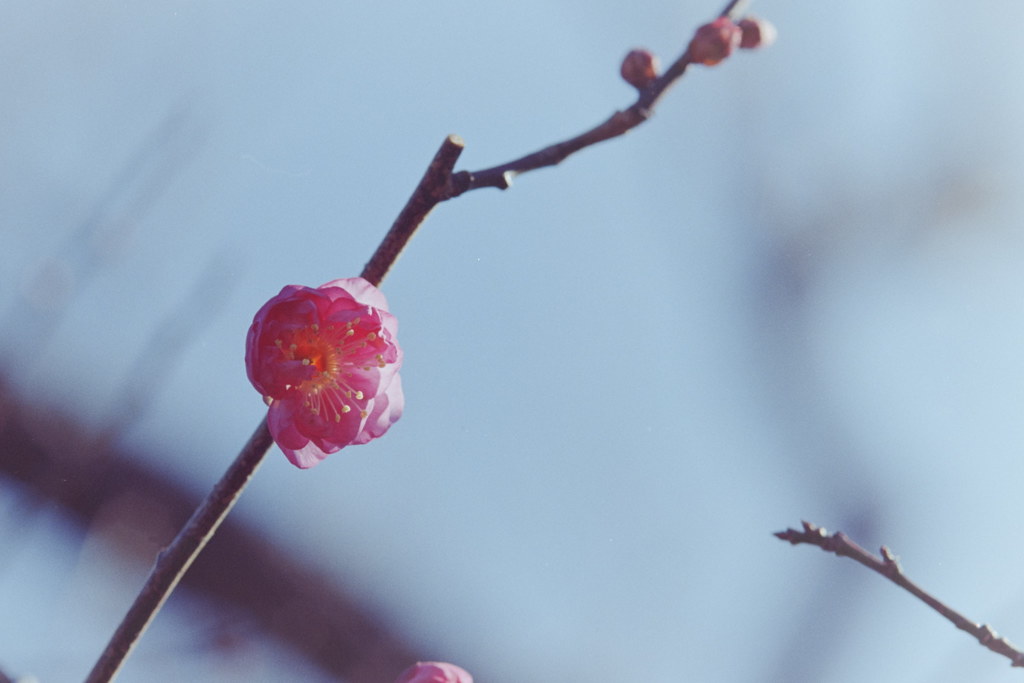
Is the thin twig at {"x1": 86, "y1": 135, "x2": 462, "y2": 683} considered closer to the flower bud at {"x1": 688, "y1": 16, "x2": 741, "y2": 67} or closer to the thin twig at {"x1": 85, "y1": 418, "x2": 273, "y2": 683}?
the thin twig at {"x1": 85, "y1": 418, "x2": 273, "y2": 683}

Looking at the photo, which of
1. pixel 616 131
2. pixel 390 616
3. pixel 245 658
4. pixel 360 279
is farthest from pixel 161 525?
pixel 616 131

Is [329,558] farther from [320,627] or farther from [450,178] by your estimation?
[450,178]

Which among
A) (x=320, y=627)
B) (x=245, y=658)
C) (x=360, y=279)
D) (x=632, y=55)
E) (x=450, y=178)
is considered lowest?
(x=245, y=658)

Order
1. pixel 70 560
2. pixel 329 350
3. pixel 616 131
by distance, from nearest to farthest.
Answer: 1. pixel 616 131
2. pixel 329 350
3. pixel 70 560

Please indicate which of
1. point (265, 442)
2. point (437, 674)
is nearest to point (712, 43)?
point (265, 442)

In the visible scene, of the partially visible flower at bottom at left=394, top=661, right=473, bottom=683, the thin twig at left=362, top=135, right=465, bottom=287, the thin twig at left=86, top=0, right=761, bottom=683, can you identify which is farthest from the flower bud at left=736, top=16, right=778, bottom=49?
the partially visible flower at bottom at left=394, top=661, right=473, bottom=683

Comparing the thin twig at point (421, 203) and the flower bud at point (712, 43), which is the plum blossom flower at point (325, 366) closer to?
the thin twig at point (421, 203)
